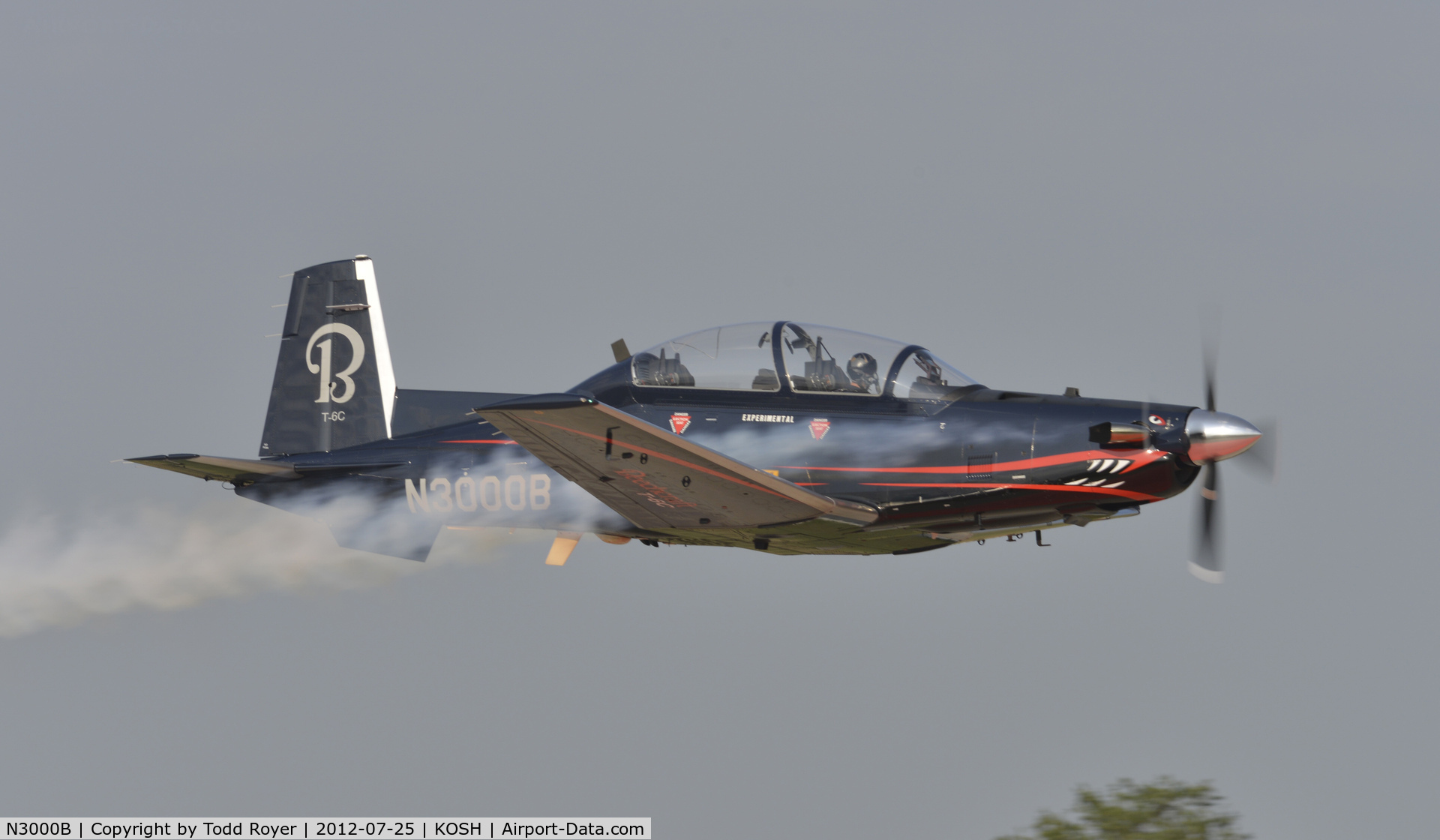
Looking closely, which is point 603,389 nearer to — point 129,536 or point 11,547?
point 129,536

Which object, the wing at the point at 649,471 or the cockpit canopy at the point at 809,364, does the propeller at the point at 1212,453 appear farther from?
the wing at the point at 649,471

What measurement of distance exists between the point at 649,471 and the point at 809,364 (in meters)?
1.92

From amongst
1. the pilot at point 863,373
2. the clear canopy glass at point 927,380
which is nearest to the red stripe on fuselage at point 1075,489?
the clear canopy glass at point 927,380

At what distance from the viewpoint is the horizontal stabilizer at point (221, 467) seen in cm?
1670

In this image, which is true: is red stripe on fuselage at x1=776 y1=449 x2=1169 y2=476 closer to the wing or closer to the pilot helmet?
the wing

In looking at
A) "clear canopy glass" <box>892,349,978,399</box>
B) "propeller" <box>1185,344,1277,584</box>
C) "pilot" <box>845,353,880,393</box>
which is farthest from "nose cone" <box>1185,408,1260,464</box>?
"pilot" <box>845,353,880,393</box>

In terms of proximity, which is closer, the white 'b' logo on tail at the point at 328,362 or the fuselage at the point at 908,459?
the fuselage at the point at 908,459

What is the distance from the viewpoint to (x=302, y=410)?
64.1ft

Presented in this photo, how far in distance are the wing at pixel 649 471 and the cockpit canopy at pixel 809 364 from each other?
967 mm

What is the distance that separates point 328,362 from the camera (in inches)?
778

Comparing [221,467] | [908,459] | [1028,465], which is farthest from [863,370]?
[221,467]

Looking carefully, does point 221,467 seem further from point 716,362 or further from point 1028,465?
point 1028,465

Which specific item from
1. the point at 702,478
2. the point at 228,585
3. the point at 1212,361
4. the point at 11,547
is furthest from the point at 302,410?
the point at 1212,361

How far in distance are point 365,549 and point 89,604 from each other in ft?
12.5
